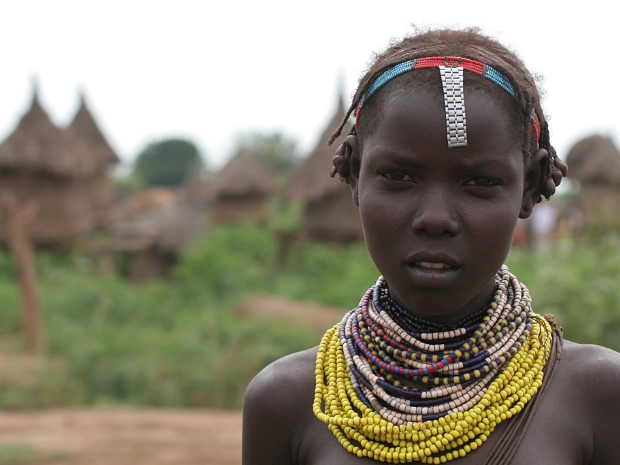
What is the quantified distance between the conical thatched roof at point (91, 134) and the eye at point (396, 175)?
1813cm

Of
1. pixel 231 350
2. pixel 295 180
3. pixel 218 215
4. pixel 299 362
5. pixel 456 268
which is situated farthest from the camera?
pixel 218 215

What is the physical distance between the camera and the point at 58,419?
6762 mm

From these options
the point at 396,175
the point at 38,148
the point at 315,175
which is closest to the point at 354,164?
the point at 396,175

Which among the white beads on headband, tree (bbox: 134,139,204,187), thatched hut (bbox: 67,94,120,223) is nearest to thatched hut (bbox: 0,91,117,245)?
thatched hut (bbox: 67,94,120,223)

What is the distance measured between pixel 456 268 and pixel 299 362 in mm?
489

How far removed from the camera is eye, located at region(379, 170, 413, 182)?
145 cm

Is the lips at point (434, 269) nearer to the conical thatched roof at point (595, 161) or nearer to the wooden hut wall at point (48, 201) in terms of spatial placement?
the wooden hut wall at point (48, 201)

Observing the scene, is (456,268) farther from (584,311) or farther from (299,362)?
(584,311)

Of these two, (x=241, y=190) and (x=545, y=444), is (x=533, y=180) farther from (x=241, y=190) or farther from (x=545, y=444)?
(x=241, y=190)

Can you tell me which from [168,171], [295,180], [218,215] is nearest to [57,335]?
[295,180]

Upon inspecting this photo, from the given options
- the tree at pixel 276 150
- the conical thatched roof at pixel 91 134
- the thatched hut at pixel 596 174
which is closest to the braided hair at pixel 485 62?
the thatched hut at pixel 596 174

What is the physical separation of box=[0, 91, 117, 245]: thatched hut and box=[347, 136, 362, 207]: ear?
1279 cm

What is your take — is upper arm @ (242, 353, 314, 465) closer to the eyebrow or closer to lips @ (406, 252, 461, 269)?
lips @ (406, 252, 461, 269)

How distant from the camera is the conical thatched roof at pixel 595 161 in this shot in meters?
18.0
